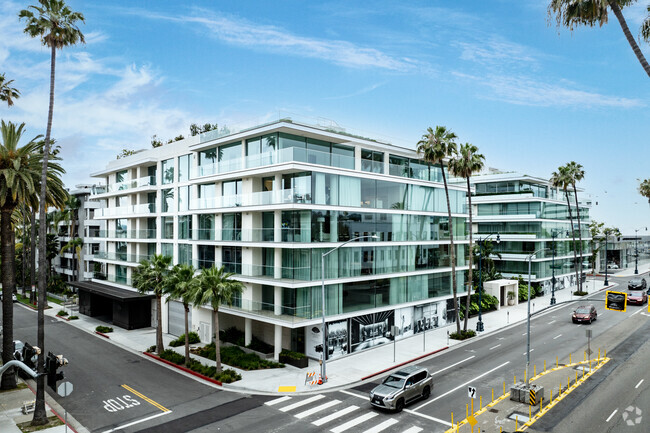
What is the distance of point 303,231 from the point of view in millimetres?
31125

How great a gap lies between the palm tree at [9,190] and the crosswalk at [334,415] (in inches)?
645

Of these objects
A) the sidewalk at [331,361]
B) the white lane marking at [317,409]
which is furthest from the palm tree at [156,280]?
the white lane marking at [317,409]

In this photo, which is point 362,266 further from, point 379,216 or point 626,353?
point 626,353

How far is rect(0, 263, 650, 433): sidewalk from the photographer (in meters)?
25.7

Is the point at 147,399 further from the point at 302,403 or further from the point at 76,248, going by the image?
the point at 76,248

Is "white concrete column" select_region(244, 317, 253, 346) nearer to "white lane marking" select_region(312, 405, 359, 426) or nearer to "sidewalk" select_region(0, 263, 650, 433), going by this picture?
"sidewalk" select_region(0, 263, 650, 433)

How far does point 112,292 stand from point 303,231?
80.5 ft

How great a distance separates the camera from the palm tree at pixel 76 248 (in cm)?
6376

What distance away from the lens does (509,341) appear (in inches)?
1465

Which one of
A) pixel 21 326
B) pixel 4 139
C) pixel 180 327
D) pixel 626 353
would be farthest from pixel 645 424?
pixel 21 326

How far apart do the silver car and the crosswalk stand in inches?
29.4

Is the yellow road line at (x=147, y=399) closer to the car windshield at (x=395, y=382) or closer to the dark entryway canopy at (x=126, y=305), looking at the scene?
the car windshield at (x=395, y=382)

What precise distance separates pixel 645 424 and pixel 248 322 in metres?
25.3

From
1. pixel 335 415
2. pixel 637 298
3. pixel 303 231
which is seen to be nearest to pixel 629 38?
pixel 335 415
